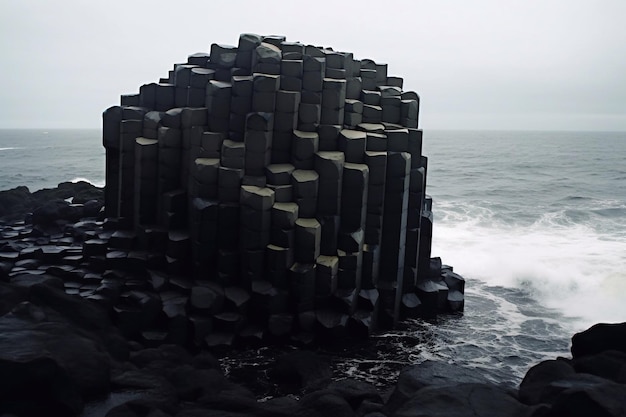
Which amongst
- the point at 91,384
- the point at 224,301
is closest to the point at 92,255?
the point at 224,301

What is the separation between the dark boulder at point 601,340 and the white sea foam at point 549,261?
5.73 metres

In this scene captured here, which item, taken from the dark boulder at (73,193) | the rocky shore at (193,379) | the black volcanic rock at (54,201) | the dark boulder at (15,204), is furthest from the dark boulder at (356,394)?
the dark boulder at (73,193)

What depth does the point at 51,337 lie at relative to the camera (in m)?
8.36

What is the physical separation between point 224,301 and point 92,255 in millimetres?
3870

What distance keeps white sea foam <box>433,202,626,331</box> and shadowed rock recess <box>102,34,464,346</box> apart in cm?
414

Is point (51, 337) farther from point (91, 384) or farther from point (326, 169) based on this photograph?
point (326, 169)

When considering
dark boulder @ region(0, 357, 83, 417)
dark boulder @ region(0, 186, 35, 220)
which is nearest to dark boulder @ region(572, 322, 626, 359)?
dark boulder @ region(0, 357, 83, 417)

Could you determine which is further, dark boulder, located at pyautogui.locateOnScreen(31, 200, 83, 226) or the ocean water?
the ocean water

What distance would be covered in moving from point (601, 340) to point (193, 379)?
6634 millimetres

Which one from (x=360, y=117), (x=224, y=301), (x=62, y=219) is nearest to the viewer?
(x=224, y=301)

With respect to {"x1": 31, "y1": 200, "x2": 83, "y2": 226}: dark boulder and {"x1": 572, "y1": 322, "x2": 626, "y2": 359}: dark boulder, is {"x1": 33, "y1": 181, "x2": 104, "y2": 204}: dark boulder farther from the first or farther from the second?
{"x1": 572, "y1": 322, "x2": 626, "y2": 359}: dark boulder

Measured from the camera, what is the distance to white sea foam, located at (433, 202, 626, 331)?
17719 millimetres

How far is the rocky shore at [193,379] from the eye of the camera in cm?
725

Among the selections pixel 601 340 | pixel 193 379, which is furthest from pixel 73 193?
pixel 601 340
